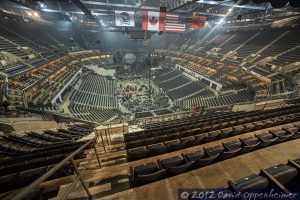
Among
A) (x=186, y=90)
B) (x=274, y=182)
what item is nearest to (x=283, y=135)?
(x=274, y=182)

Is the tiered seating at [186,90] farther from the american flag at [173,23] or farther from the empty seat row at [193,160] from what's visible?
the empty seat row at [193,160]

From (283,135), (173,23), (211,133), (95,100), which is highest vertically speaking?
(173,23)

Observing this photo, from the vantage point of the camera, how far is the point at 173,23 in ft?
74.1

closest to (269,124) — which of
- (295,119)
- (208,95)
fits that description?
(295,119)

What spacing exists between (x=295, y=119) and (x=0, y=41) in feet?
111

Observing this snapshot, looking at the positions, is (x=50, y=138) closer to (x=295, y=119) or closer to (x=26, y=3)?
(x=295, y=119)

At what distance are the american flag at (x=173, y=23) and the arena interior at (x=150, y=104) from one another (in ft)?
0.48

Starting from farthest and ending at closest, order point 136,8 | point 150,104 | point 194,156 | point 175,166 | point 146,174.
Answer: point 150,104 → point 136,8 → point 194,156 → point 175,166 → point 146,174

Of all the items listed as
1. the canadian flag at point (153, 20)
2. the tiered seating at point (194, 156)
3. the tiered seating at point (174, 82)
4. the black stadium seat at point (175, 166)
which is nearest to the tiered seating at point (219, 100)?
the tiered seating at point (174, 82)

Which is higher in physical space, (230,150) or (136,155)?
(230,150)

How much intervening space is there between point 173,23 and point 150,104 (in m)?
14.2

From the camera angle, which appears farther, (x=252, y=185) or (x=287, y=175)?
(x=287, y=175)

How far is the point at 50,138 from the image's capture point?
7.81 metres

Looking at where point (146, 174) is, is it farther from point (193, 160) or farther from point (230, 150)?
point (230, 150)
